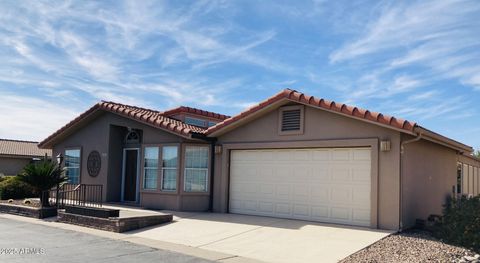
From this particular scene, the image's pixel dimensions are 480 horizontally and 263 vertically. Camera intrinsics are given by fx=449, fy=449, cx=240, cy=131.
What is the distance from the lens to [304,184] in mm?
13367

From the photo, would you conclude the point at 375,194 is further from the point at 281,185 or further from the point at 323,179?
the point at 281,185

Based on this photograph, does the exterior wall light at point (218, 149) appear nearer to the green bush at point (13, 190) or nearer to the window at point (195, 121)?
the window at point (195, 121)

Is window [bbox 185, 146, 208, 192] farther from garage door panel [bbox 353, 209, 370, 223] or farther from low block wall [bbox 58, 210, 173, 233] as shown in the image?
garage door panel [bbox 353, 209, 370, 223]

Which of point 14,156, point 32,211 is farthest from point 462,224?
point 14,156

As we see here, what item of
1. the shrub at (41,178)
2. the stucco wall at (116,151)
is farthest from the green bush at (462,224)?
the shrub at (41,178)

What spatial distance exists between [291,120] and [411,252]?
18.5 feet

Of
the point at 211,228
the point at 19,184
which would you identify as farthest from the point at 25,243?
the point at 19,184

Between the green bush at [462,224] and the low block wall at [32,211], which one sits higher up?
the green bush at [462,224]

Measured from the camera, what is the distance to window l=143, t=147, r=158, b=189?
16.3 metres

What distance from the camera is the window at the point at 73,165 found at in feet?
63.3

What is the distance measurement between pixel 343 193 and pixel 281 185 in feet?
6.87

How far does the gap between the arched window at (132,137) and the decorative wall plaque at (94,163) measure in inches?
52.5

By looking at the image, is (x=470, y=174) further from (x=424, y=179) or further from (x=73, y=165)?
(x=73, y=165)

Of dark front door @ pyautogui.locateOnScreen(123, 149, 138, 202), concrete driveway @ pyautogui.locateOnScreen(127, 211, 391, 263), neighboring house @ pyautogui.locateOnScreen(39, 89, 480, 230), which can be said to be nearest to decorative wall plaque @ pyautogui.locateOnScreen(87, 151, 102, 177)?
neighboring house @ pyautogui.locateOnScreen(39, 89, 480, 230)
